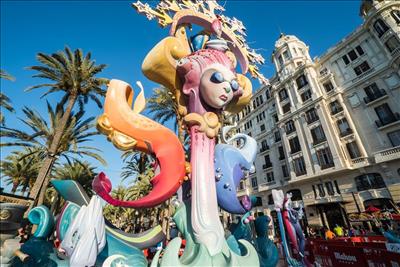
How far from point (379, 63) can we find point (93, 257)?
27.2 metres

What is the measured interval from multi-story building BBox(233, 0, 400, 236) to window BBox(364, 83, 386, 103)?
5 cm

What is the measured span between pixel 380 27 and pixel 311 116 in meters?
10.4

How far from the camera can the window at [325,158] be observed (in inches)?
808

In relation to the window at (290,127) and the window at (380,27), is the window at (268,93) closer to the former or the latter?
the window at (290,127)

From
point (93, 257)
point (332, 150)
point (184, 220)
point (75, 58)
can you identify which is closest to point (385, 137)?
point (332, 150)

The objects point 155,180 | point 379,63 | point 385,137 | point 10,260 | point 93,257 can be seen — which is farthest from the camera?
point 379,63

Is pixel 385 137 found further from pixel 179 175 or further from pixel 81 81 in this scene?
pixel 81 81

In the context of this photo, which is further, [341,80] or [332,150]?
[341,80]

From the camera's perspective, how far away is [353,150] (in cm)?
1995

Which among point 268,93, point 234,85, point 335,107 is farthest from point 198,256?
point 268,93

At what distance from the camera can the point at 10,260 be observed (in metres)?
1.76

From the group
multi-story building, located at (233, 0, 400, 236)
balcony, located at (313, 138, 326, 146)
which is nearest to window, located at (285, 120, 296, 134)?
multi-story building, located at (233, 0, 400, 236)

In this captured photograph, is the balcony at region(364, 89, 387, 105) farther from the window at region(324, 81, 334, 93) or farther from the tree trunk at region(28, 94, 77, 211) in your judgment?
the tree trunk at region(28, 94, 77, 211)

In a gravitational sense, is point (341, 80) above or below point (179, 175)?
above
